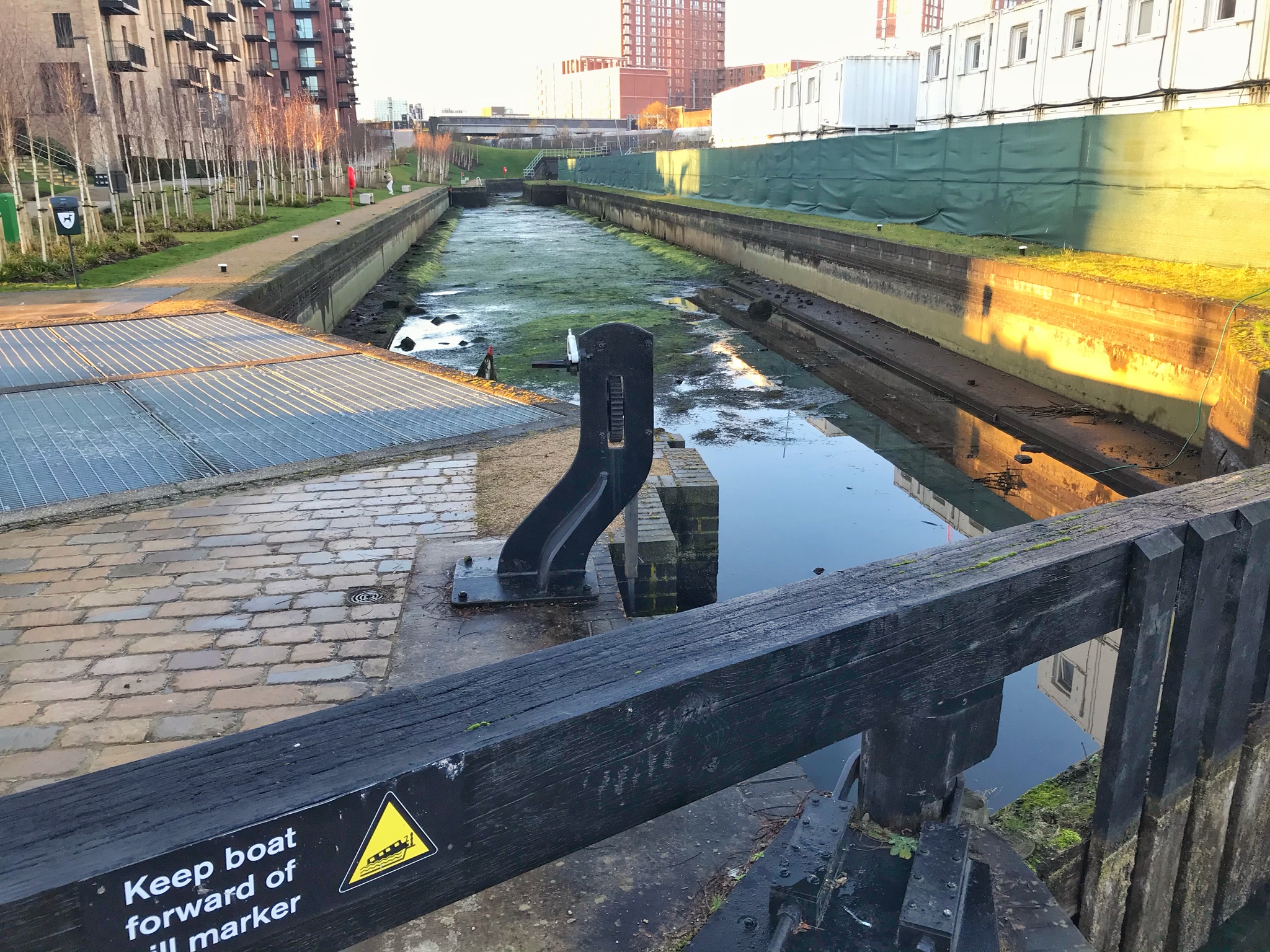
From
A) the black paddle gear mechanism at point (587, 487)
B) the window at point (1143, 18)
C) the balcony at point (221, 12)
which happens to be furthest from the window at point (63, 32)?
the black paddle gear mechanism at point (587, 487)

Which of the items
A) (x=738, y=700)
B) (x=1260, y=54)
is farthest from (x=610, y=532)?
(x=1260, y=54)

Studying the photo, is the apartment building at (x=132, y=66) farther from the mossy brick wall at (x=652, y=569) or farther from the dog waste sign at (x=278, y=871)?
the dog waste sign at (x=278, y=871)

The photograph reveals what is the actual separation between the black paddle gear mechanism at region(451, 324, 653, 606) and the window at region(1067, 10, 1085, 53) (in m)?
27.0

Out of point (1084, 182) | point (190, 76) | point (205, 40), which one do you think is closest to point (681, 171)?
Result: point (1084, 182)

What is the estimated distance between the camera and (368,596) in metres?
4.77

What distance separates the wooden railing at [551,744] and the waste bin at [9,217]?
18701 millimetres

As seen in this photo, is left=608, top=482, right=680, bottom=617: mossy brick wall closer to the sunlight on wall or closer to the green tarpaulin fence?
the green tarpaulin fence

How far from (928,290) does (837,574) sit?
1501 cm

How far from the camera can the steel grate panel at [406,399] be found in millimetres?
7906

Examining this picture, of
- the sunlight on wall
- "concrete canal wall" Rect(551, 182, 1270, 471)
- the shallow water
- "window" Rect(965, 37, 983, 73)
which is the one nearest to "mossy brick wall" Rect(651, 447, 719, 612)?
the shallow water

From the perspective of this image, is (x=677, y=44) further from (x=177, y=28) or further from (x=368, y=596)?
(x=368, y=596)

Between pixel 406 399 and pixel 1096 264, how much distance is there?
31.6ft

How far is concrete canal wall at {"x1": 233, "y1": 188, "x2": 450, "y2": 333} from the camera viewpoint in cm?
1505

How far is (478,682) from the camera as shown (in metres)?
1.58
